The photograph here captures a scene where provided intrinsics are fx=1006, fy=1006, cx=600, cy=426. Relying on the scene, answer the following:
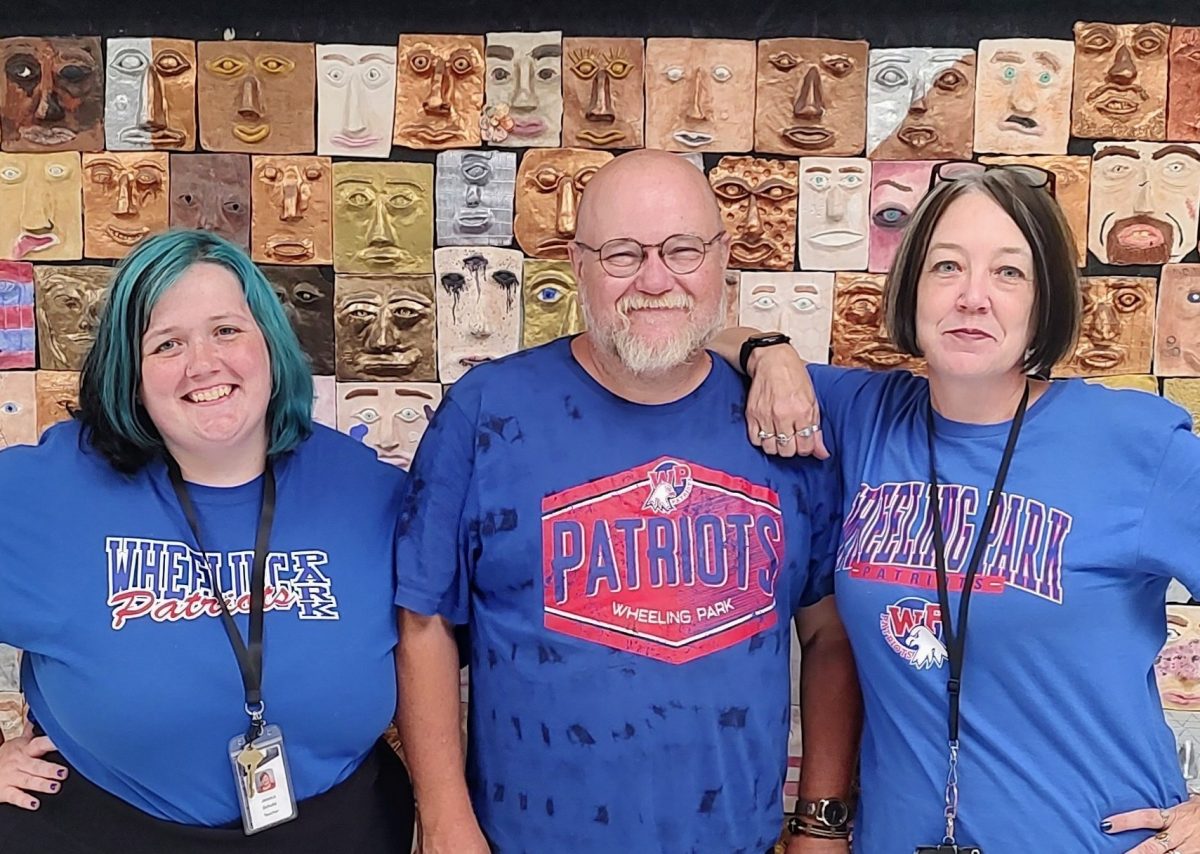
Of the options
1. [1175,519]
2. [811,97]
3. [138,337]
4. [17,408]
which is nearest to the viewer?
[1175,519]

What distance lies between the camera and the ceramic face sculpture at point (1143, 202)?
5.96ft

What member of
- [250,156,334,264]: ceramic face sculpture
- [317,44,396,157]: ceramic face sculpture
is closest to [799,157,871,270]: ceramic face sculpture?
[317,44,396,157]: ceramic face sculpture

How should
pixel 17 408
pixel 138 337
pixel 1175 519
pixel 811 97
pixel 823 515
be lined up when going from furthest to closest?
pixel 17 408 < pixel 811 97 < pixel 823 515 < pixel 138 337 < pixel 1175 519

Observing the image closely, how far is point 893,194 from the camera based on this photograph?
72.0 inches

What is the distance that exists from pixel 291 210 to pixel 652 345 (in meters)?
0.87

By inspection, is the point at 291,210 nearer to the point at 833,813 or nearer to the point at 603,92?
the point at 603,92

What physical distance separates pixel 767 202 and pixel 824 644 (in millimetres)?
803

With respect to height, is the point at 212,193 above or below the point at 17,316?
above

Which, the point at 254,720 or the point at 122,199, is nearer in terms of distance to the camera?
the point at 254,720

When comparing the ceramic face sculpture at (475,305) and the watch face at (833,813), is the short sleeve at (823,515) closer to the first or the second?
the watch face at (833,813)

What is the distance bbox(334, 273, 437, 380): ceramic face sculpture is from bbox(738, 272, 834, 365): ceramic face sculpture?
0.59m

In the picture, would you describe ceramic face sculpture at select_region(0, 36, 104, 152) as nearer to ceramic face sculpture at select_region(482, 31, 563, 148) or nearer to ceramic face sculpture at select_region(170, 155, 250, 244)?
ceramic face sculpture at select_region(170, 155, 250, 244)

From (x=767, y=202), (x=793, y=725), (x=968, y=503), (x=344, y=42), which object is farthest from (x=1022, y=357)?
(x=344, y=42)

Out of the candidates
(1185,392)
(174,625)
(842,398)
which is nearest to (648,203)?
(842,398)
